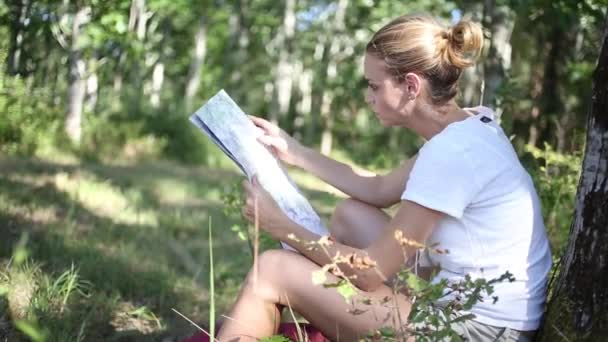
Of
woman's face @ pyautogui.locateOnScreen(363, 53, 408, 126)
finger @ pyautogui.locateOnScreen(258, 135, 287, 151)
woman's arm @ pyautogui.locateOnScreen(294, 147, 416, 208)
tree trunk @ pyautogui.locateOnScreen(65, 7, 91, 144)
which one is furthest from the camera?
tree trunk @ pyautogui.locateOnScreen(65, 7, 91, 144)

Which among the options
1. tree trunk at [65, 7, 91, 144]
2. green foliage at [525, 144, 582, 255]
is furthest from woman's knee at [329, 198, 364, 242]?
tree trunk at [65, 7, 91, 144]

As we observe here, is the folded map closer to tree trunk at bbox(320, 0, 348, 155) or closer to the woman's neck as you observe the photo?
the woman's neck

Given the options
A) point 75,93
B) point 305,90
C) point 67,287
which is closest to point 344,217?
point 67,287

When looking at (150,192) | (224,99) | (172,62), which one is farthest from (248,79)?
(224,99)

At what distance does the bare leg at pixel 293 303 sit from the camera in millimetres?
2053

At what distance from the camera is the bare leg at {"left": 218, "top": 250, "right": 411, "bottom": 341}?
2.05 m

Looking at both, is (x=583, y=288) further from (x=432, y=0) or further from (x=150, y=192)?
(x=432, y=0)

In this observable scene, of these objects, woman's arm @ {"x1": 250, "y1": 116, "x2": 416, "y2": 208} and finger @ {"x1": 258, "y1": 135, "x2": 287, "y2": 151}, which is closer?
woman's arm @ {"x1": 250, "y1": 116, "x2": 416, "y2": 208}

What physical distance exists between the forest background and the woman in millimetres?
273

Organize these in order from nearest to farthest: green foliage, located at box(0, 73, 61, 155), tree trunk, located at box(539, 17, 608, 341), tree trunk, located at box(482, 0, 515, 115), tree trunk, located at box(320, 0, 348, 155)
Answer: tree trunk, located at box(539, 17, 608, 341) → tree trunk, located at box(482, 0, 515, 115) → green foliage, located at box(0, 73, 61, 155) → tree trunk, located at box(320, 0, 348, 155)

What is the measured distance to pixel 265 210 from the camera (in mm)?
2111

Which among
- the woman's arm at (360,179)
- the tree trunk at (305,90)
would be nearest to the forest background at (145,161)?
the woman's arm at (360,179)

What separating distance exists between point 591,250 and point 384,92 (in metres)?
0.78

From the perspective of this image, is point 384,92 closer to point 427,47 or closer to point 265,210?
point 427,47
